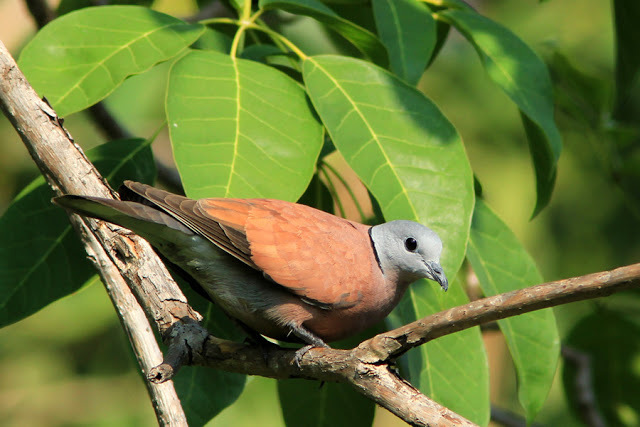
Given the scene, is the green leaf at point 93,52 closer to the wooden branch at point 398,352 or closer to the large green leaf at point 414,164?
the large green leaf at point 414,164

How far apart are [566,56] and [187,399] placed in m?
2.69

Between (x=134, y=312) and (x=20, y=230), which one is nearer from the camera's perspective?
(x=134, y=312)

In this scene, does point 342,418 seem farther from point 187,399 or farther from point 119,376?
point 119,376

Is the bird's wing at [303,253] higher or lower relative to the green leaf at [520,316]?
higher

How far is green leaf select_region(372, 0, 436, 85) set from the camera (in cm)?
275

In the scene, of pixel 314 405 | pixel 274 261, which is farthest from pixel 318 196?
pixel 314 405

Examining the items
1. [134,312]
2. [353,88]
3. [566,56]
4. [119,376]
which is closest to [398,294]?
[353,88]

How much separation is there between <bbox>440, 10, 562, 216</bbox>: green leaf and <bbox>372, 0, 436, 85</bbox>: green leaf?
20 cm

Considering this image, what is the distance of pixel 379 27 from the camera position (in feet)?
9.04

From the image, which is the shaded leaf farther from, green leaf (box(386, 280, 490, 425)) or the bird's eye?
green leaf (box(386, 280, 490, 425))

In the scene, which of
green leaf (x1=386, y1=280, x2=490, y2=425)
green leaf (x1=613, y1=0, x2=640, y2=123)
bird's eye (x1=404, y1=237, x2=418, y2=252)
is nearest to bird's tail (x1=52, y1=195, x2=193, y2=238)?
bird's eye (x1=404, y1=237, x2=418, y2=252)

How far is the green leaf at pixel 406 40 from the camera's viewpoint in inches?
108

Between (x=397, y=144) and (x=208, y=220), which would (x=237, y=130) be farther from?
(x=397, y=144)

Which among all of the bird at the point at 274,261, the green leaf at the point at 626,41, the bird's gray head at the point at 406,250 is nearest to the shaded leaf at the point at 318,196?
the bird's gray head at the point at 406,250
